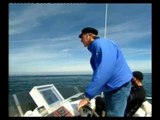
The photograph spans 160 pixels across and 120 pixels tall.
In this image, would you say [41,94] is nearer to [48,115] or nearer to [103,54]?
[48,115]

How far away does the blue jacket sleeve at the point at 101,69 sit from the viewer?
374 centimetres

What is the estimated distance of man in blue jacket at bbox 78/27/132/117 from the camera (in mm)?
3760

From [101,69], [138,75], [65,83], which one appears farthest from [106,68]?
[65,83]

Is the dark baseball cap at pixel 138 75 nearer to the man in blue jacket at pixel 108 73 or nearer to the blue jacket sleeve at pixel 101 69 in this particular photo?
the man in blue jacket at pixel 108 73

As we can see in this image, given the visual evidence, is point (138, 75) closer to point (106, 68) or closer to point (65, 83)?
point (106, 68)

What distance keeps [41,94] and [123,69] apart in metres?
1.31

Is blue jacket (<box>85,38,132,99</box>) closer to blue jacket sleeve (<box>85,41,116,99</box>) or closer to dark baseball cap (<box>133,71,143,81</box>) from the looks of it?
blue jacket sleeve (<box>85,41,116,99</box>)

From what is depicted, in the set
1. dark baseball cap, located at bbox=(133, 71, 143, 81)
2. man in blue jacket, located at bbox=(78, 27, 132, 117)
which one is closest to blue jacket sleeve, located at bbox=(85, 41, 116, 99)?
man in blue jacket, located at bbox=(78, 27, 132, 117)

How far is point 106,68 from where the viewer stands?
12.3 feet

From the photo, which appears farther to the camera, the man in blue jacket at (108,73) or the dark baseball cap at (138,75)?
the dark baseball cap at (138,75)

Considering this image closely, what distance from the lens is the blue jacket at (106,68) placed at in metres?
3.76

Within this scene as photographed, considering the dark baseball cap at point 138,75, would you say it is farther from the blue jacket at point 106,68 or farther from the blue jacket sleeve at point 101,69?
the blue jacket sleeve at point 101,69

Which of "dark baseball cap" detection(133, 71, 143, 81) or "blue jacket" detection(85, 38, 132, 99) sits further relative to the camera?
"dark baseball cap" detection(133, 71, 143, 81)

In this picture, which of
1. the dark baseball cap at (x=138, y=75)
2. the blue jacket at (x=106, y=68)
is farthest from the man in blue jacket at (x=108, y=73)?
the dark baseball cap at (x=138, y=75)
